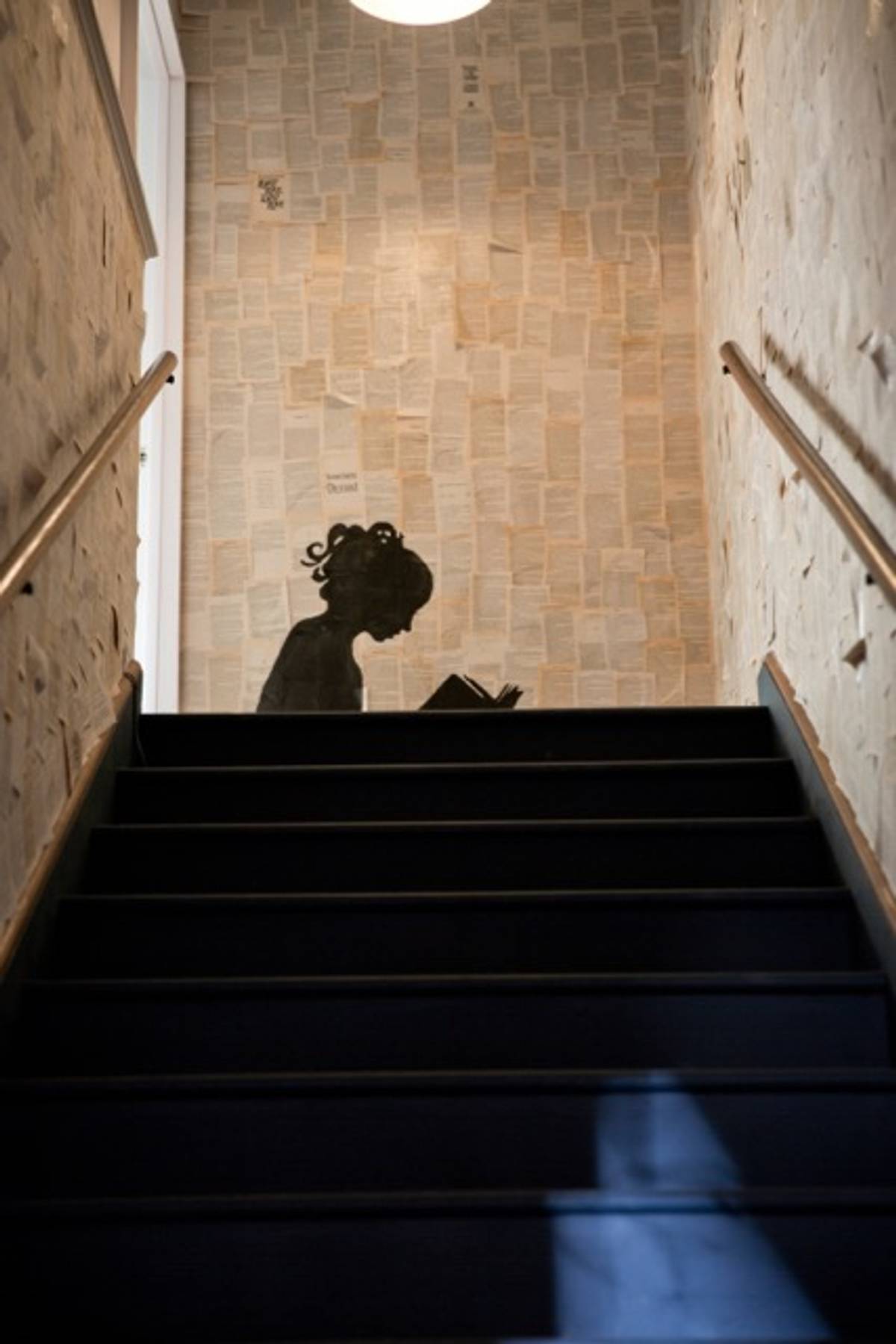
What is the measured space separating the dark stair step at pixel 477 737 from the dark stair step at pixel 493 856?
58 cm

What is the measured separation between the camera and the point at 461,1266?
276 cm

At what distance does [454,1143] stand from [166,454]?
469 cm

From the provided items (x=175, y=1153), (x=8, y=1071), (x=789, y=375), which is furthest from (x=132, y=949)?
(x=789, y=375)

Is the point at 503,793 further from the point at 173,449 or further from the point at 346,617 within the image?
the point at 173,449

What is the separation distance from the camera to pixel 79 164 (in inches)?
165

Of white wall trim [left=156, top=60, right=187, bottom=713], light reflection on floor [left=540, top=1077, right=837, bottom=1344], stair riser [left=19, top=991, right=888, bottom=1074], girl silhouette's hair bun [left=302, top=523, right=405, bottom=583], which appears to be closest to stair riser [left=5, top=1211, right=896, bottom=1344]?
light reflection on floor [left=540, top=1077, right=837, bottom=1344]

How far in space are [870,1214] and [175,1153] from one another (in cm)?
111

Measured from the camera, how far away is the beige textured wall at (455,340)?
23.5ft

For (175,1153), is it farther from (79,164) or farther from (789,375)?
(789,375)

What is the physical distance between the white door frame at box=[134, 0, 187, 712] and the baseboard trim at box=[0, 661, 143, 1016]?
7.68 ft

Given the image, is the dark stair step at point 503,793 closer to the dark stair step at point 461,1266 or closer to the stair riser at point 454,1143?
the stair riser at point 454,1143

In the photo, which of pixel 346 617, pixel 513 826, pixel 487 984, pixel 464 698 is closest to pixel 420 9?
pixel 346 617

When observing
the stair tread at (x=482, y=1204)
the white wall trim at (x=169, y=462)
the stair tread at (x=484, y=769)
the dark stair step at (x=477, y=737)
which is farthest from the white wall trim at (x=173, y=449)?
the stair tread at (x=482, y=1204)

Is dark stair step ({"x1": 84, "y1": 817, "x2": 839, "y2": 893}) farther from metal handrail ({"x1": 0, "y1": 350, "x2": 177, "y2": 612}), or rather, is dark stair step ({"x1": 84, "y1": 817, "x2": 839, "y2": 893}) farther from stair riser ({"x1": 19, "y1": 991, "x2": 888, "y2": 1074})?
metal handrail ({"x1": 0, "y1": 350, "x2": 177, "y2": 612})
